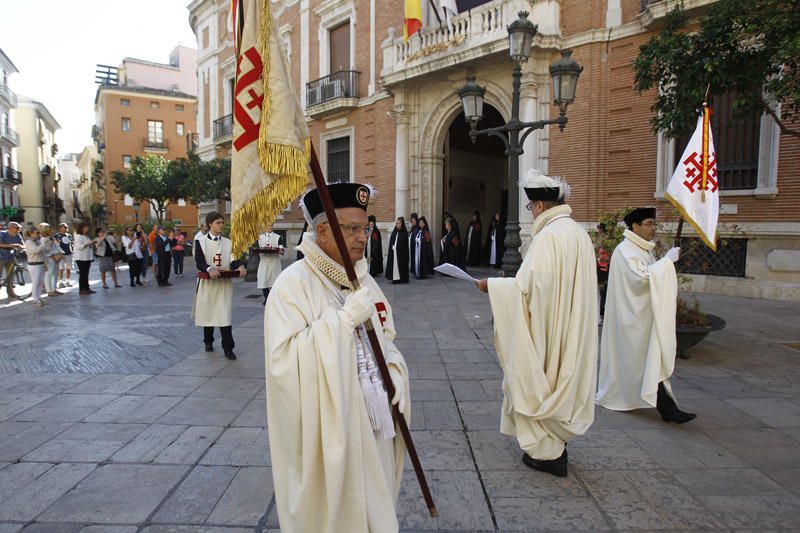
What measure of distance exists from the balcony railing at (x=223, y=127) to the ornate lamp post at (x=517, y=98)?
1783 cm

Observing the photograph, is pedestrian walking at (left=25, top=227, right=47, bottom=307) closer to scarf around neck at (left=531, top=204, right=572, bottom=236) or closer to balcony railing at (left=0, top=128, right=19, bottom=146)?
scarf around neck at (left=531, top=204, right=572, bottom=236)

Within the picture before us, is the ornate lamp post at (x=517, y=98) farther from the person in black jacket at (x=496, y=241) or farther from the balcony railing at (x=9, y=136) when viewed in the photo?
the balcony railing at (x=9, y=136)

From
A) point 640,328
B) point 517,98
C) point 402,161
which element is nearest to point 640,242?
point 640,328

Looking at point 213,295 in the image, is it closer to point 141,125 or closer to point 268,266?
point 268,266

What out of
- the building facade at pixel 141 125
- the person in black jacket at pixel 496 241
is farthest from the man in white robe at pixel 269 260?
the building facade at pixel 141 125

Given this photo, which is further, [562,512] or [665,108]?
[665,108]

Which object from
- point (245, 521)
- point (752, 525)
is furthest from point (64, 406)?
point (752, 525)

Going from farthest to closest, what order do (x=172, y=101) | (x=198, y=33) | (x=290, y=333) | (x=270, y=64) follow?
(x=172, y=101)
(x=198, y=33)
(x=270, y=64)
(x=290, y=333)

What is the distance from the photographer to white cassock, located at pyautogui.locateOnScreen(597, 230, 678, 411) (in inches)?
151

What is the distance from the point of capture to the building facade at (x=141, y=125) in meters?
42.3

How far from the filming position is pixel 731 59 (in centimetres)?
620

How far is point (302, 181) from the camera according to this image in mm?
1892

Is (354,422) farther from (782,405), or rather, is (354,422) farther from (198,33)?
(198,33)

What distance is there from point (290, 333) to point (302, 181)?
0.58 meters
